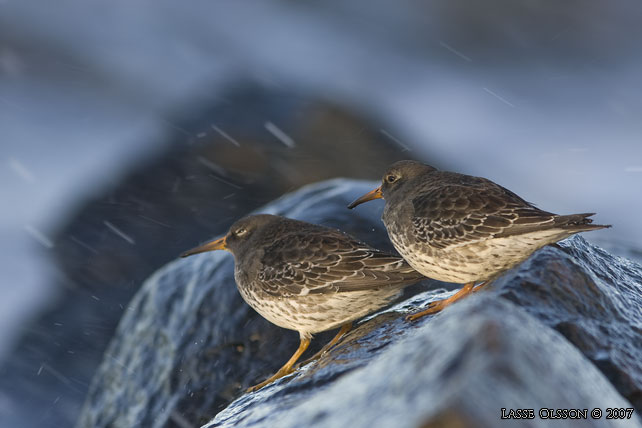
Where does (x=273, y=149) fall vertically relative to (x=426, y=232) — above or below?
below

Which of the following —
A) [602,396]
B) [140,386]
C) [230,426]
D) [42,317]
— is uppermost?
[602,396]

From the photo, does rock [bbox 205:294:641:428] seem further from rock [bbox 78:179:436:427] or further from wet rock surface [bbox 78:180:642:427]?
rock [bbox 78:179:436:427]

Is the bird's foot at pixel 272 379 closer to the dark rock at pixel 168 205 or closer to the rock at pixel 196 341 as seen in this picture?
the rock at pixel 196 341

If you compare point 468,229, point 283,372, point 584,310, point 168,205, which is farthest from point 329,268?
point 168,205

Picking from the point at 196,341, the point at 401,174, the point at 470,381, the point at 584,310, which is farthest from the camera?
the point at 196,341

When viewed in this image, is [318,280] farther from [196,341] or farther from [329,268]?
[196,341]

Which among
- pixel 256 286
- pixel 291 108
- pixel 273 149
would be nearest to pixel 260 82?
pixel 291 108

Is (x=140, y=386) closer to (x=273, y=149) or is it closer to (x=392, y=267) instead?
(x=392, y=267)
